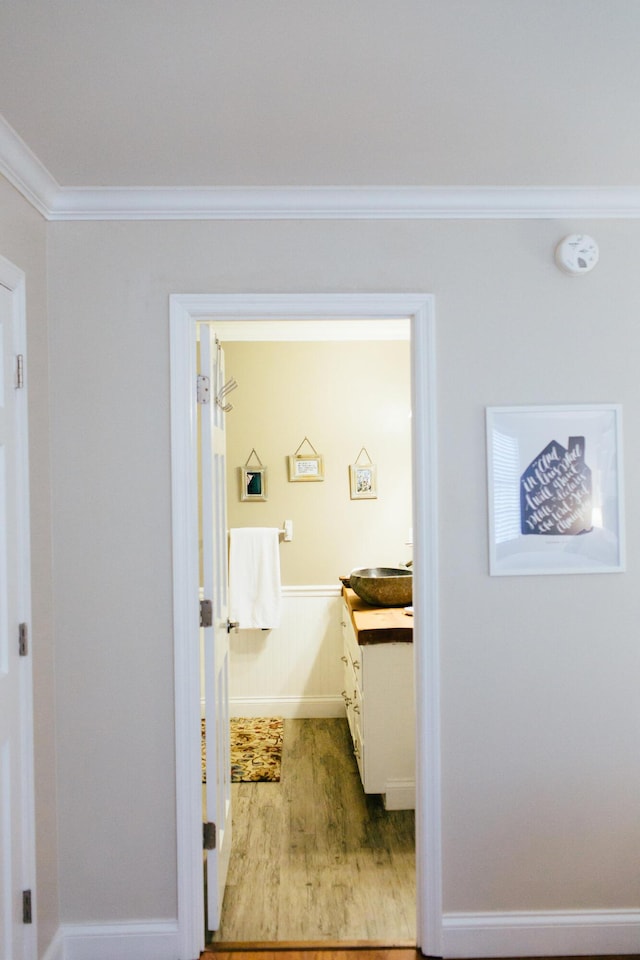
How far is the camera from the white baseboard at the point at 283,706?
457cm

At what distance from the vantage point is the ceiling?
1.43 meters

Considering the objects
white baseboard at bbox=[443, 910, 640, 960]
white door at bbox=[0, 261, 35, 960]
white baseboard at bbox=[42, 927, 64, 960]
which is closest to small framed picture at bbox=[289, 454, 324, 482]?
white door at bbox=[0, 261, 35, 960]

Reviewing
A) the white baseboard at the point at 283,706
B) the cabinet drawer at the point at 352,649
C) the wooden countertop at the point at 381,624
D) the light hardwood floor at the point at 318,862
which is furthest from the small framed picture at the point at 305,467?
the light hardwood floor at the point at 318,862

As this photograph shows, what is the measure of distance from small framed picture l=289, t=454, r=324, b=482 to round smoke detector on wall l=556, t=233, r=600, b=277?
247 cm

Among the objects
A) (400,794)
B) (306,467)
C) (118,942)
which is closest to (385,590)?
(400,794)

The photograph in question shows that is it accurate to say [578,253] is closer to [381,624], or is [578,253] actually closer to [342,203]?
[342,203]

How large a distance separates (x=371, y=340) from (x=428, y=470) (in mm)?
2442

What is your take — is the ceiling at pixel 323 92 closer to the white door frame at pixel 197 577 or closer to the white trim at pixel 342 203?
the white trim at pixel 342 203

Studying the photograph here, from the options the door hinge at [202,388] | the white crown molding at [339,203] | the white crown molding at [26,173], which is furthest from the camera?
the door hinge at [202,388]

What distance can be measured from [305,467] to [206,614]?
2294mm

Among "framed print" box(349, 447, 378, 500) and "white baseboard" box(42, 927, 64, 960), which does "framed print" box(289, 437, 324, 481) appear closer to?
"framed print" box(349, 447, 378, 500)

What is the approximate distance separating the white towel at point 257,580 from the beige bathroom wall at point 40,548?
7.29 feet

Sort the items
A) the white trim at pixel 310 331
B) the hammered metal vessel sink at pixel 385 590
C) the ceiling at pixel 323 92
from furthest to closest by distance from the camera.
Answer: the white trim at pixel 310 331 → the hammered metal vessel sink at pixel 385 590 → the ceiling at pixel 323 92

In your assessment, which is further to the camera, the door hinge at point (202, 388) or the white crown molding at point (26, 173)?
the door hinge at point (202, 388)
